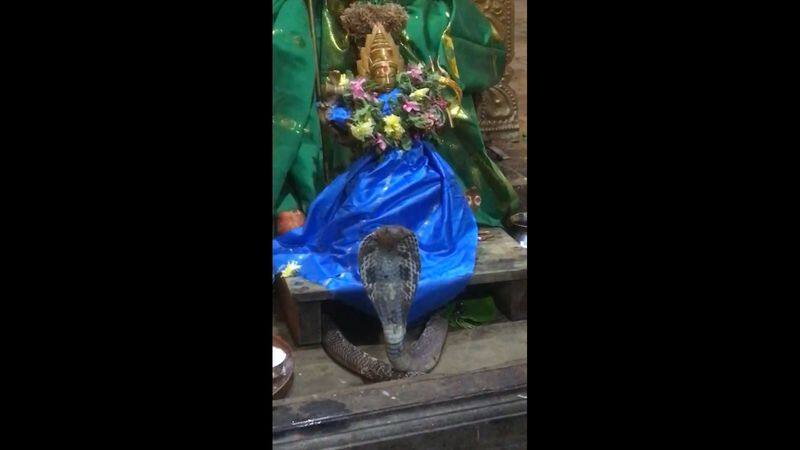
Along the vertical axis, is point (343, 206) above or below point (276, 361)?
above

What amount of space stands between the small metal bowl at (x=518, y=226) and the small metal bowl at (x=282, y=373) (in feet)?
2.89

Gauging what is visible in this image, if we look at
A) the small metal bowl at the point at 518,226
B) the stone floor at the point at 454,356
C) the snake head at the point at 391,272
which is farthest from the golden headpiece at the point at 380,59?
the stone floor at the point at 454,356

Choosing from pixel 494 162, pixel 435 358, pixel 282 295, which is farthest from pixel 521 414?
pixel 494 162

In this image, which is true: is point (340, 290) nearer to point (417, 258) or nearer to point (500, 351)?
point (417, 258)

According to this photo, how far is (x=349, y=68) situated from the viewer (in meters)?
2.52

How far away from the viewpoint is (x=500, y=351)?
7.33 feet

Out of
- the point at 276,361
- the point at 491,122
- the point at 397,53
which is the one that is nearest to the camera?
the point at 276,361

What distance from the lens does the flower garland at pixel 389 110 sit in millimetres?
2232

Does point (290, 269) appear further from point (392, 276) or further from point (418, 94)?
point (418, 94)

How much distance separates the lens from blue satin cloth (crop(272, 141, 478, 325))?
220 cm

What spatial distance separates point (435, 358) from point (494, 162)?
847 mm

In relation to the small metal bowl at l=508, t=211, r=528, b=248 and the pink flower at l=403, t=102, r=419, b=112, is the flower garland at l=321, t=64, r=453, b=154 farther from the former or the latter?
the small metal bowl at l=508, t=211, r=528, b=248

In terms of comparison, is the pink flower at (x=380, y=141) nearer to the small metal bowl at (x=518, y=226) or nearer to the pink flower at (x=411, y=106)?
the pink flower at (x=411, y=106)

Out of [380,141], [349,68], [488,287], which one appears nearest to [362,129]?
[380,141]
